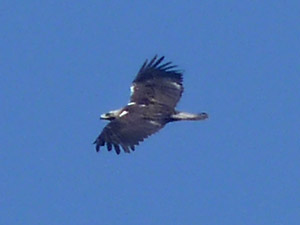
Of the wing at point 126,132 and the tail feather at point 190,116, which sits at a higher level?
the tail feather at point 190,116

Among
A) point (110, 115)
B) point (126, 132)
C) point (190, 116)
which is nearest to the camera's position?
point (126, 132)

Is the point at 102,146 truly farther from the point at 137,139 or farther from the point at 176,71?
the point at 176,71

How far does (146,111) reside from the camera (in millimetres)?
41344

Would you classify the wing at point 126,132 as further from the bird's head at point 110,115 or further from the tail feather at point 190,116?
the bird's head at point 110,115

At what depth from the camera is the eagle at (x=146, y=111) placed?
3972 cm

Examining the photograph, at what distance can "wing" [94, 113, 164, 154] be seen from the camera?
3953 centimetres

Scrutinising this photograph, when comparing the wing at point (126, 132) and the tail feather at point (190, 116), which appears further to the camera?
the tail feather at point (190, 116)

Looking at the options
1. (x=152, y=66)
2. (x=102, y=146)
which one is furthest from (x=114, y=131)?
(x=152, y=66)

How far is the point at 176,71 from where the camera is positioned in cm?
4256

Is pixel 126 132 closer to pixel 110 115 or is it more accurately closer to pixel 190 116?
pixel 190 116

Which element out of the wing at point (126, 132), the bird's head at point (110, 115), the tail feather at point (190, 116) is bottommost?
the wing at point (126, 132)

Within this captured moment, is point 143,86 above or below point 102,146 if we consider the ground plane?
above

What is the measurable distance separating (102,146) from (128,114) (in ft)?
5.59

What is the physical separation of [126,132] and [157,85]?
2902 millimetres
